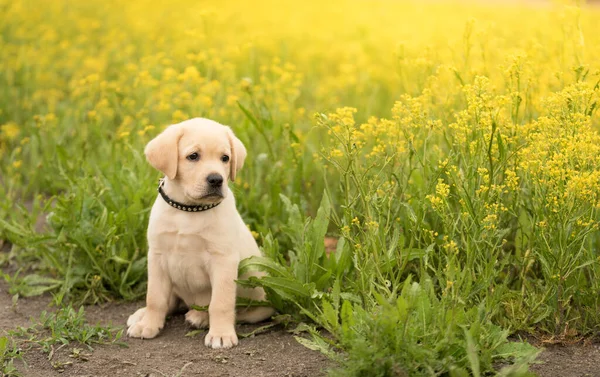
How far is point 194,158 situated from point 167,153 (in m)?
0.14

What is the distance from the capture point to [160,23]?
393 inches

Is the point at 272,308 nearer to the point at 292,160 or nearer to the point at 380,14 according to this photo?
the point at 292,160

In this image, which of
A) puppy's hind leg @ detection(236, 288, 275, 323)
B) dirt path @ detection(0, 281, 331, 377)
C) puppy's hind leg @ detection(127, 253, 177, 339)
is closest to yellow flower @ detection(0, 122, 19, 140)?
dirt path @ detection(0, 281, 331, 377)

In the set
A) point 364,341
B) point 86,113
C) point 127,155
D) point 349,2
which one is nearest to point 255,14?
point 349,2

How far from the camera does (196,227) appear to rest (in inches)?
164

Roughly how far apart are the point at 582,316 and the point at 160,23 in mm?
7124

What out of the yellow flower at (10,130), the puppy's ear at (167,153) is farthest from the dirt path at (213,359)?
the yellow flower at (10,130)

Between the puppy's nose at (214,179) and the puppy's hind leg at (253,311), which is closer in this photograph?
the puppy's nose at (214,179)

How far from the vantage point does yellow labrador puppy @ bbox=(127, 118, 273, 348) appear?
4.09 metres

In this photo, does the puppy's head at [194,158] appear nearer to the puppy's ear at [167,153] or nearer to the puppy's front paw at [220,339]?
the puppy's ear at [167,153]

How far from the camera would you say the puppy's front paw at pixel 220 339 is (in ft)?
13.6

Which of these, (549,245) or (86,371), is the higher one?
(549,245)

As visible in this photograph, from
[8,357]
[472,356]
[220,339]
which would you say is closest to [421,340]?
[472,356]

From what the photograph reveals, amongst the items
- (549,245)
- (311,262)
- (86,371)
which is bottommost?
(86,371)
